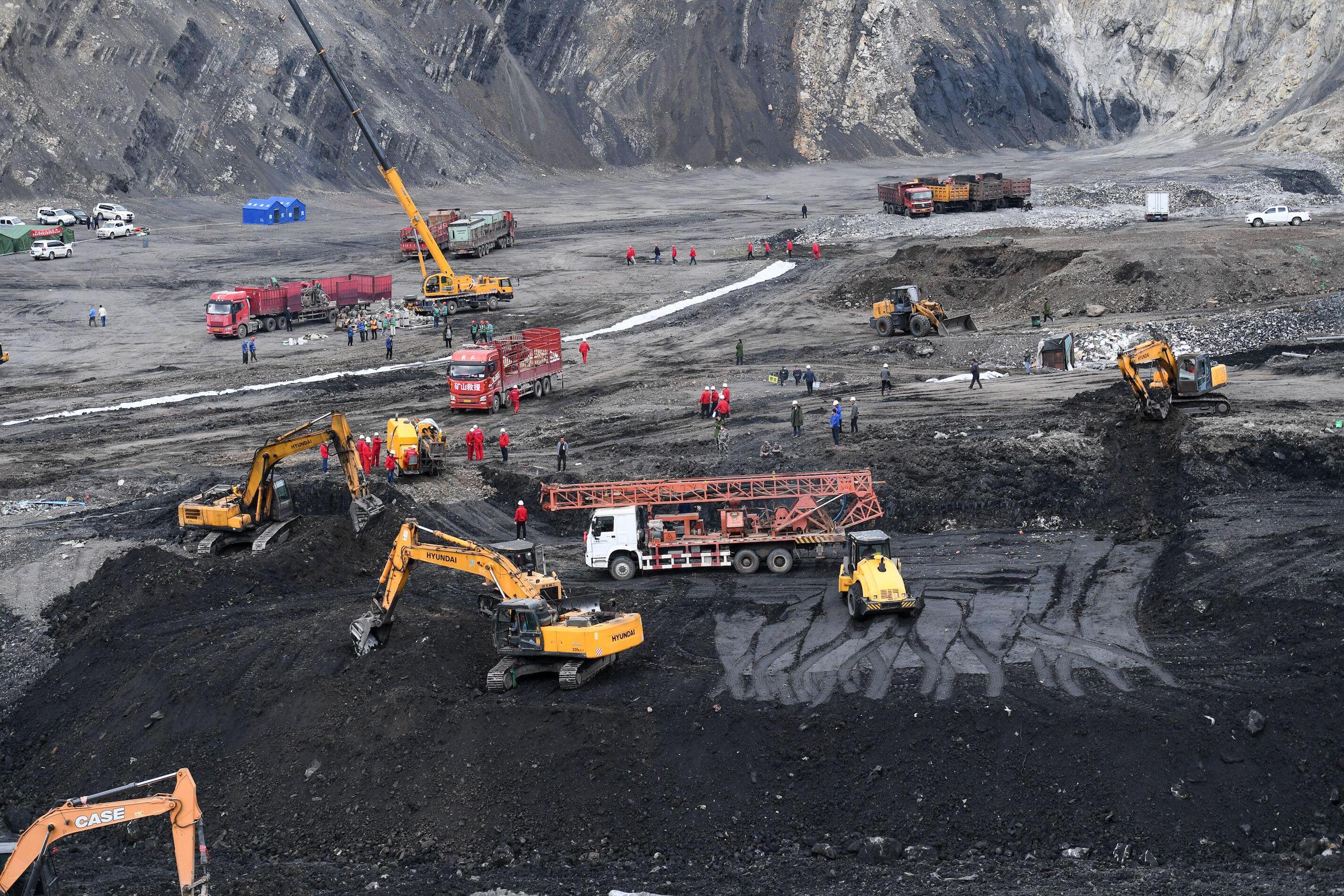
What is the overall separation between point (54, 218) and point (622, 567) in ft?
184

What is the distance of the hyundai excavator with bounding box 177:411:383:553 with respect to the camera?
94.5 feet

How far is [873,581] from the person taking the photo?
24.6m

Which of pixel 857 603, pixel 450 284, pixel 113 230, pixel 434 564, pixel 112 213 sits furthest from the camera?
pixel 112 213

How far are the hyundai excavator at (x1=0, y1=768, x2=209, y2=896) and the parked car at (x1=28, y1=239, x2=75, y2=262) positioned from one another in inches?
2256

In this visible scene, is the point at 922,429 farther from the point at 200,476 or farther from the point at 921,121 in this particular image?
the point at 921,121

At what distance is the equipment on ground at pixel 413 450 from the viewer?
34.2m

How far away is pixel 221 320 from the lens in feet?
175

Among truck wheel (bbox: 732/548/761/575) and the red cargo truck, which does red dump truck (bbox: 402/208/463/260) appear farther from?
truck wheel (bbox: 732/548/761/575)

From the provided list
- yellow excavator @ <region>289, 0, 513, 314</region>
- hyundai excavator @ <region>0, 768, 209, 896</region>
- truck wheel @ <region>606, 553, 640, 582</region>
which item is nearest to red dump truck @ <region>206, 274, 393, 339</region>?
yellow excavator @ <region>289, 0, 513, 314</region>

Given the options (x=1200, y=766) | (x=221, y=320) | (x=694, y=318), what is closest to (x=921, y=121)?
(x=694, y=318)

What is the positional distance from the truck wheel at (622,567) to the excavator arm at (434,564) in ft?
14.2

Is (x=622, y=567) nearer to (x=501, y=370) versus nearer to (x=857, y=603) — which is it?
(x=857, y=603)

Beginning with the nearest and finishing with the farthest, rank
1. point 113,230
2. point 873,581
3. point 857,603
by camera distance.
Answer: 1. point 873,581
2. point 857,603
3. point 113,230

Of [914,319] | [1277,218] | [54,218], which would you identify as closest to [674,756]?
[914,319]
